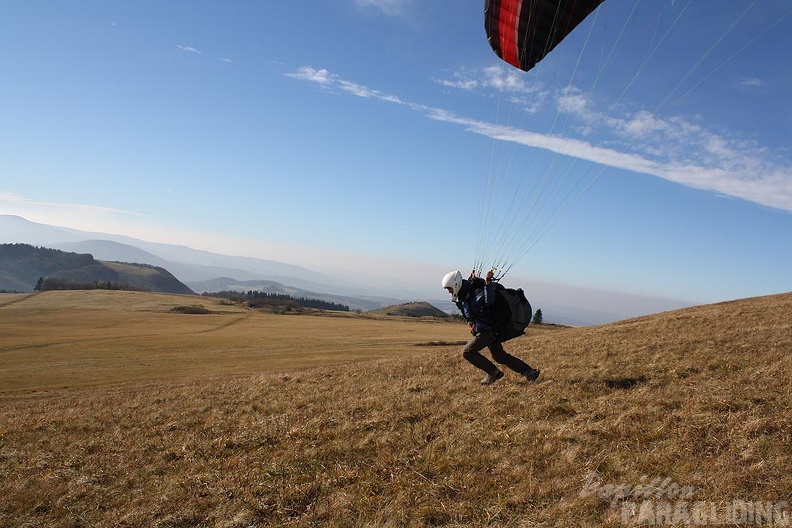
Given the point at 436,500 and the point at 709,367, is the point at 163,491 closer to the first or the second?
the point at 436,500

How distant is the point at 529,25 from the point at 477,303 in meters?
7.48

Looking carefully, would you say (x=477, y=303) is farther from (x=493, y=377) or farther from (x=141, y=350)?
(x=141, y=350)

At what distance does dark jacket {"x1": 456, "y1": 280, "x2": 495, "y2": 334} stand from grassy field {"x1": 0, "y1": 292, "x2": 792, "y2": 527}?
1507mm

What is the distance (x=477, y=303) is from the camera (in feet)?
33.9

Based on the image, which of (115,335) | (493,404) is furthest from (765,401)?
(115,335)

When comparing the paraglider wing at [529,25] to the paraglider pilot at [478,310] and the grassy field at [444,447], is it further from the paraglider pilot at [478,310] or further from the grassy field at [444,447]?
the grassy field at [444,447]

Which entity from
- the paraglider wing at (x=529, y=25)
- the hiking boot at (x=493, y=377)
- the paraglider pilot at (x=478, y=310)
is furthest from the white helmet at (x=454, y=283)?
the paraglider wing at (x=529, y=25)

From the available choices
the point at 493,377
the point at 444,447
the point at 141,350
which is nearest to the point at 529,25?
the point at 493,377

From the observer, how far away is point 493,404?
8.92 m

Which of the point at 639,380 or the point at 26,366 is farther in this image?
the point at 26,366

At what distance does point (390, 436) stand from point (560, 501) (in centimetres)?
338

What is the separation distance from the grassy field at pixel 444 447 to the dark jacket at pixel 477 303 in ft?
4.94

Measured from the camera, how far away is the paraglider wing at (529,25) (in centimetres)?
1124

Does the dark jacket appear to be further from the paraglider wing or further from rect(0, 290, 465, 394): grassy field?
rect(0, 290, 465, 394): grassy field
